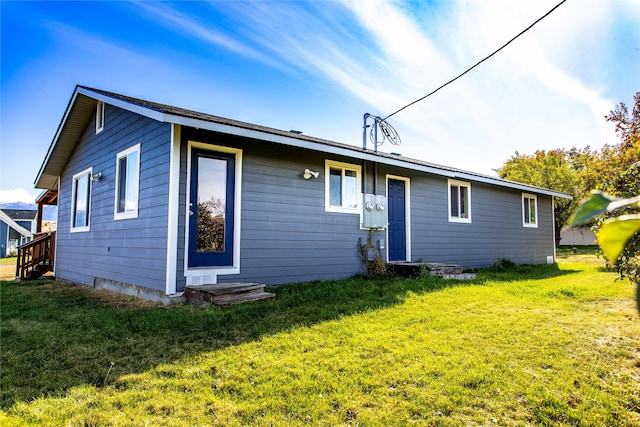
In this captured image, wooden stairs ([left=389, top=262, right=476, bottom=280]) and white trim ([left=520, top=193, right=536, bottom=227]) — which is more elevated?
white trim ([left=520, top=193, right=536, bottom=227])

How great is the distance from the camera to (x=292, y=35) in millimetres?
9219

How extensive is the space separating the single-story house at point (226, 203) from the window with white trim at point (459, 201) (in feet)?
0.11

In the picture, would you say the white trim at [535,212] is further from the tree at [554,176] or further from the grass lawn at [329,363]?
the tree at [554,176]

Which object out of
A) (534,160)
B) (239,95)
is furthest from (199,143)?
(534,160)

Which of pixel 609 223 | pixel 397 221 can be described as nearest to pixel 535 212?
pixel 397 221

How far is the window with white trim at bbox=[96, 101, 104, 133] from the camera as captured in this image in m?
8.59

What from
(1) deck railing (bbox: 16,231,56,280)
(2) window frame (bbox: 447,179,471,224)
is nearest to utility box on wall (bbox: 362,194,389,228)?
(2) window frame (bbox: 447,179,471,224)

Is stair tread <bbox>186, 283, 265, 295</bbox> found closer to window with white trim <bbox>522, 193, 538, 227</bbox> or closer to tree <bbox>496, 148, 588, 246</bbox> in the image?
window with white trim <bbox>522, 193, 538, 227</bbox>

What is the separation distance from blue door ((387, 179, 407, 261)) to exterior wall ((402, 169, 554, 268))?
0.94ft

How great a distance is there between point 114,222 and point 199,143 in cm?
287

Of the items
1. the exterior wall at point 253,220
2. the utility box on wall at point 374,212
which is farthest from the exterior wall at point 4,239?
the utility box on wall at point 374,212

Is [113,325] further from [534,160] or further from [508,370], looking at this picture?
[534,160]

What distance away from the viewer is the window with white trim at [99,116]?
8586 millimetres

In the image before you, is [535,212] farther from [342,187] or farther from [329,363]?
[329,363]
